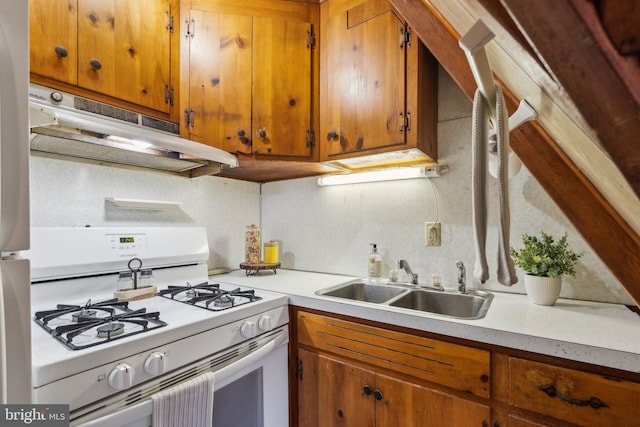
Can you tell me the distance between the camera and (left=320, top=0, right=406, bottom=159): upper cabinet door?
4.37 feet

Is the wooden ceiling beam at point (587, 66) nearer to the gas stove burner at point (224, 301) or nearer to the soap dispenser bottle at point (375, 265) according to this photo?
the gas stove burner at point (224, 301)

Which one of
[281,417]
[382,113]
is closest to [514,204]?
[382,113]

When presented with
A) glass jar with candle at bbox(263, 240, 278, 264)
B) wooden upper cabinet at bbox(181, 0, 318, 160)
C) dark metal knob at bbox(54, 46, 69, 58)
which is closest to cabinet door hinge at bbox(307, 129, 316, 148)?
wooden upper cabinet at bbox(181, 0, 318, 160)

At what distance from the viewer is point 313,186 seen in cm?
200

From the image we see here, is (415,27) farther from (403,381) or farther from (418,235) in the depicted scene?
(403,381)

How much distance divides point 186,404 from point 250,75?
57.1 inches

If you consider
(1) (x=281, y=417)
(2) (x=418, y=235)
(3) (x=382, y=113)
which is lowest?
(1) (x=281, y=417)

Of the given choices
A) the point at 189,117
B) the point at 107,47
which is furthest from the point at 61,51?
the point at 189,117

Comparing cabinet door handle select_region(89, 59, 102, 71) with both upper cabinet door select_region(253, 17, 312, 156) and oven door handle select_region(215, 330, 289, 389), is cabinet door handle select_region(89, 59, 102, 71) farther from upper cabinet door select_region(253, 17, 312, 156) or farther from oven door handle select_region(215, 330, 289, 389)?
oven door handle select_region(215, 330, 289, 389)

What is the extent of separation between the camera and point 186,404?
2.97ft

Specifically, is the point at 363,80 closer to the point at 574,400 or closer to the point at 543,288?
the point at 543,288

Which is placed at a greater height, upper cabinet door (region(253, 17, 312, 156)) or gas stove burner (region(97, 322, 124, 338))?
upper cabinet door (region(253, 17, 312, 156))

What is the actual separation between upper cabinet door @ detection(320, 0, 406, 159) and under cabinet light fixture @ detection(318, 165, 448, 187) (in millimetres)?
297

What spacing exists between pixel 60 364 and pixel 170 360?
28 centimetres
